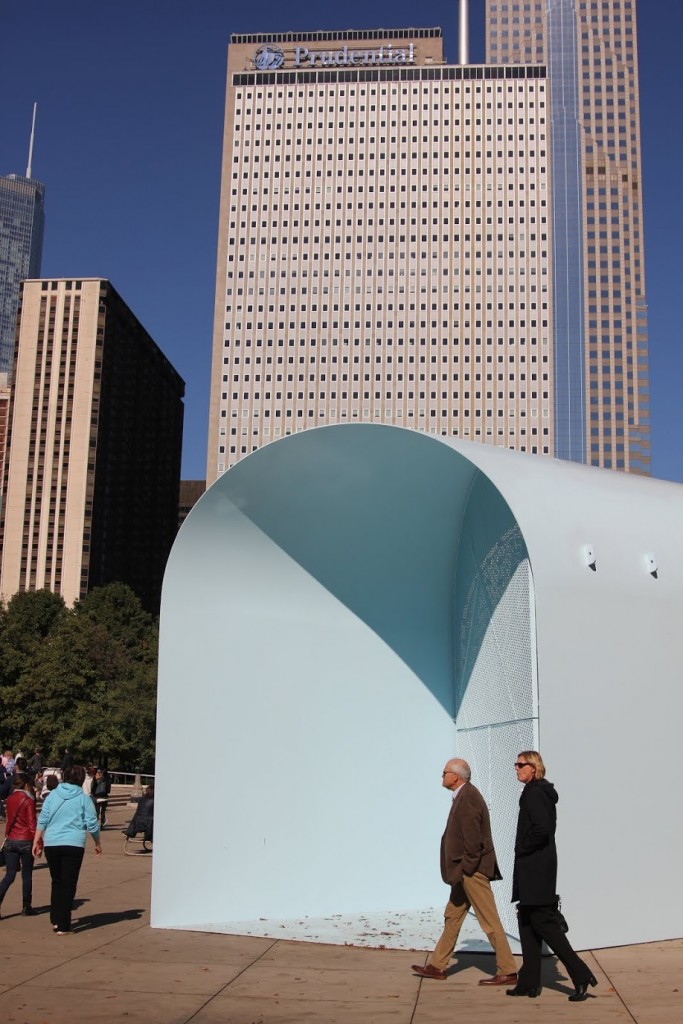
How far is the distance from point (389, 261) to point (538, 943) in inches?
4053

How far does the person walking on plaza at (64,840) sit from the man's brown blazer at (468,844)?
3.06m

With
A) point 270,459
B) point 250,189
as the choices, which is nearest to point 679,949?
point 270,459

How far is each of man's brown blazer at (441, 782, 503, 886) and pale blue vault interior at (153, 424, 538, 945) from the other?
145 centimetres

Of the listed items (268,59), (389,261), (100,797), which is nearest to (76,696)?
(100,797)

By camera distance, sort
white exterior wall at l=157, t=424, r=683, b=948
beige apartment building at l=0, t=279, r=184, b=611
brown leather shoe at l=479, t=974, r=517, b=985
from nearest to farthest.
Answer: brown leather shoe at l=479, t=974, r=517, b=985, white exterior wall at l=157, t=424, r=683, b=948, beige apartment building at l=0, t=279, r=184, b=611

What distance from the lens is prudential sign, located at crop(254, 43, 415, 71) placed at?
368 ft

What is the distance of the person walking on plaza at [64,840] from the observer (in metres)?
8.03

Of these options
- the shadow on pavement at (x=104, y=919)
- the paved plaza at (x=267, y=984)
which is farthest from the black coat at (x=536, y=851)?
the shadow on pavement at (x=104, y=919)

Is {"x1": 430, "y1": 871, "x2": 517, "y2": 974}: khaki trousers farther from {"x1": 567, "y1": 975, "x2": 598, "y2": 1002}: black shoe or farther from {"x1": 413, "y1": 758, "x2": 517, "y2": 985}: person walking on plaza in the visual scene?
{"x1": 567, "y1": 975, "x2": 598, "y2": 1002}: black shoe

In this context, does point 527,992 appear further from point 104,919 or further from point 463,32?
point 463,32

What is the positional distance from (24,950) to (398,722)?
3883 mm

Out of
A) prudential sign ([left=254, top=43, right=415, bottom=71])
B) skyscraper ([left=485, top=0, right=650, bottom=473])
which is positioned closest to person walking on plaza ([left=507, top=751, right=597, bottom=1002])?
skyscraper ([left=485, top=0, right=650, bottom=473])

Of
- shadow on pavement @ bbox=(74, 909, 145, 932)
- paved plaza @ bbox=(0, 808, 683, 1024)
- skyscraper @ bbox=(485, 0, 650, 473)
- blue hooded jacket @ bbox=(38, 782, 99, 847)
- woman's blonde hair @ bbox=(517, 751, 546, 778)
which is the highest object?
skyscraper @ bbox=(485, 0, 650, 473)

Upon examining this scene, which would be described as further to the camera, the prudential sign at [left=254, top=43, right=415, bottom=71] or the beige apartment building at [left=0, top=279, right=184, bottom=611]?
the prudential sign at [left=254, top=43, right=415, bottom=71]
